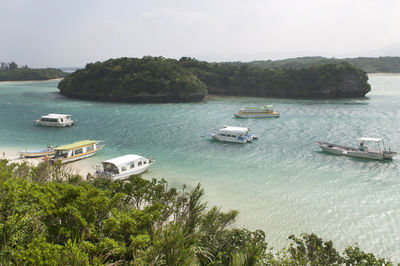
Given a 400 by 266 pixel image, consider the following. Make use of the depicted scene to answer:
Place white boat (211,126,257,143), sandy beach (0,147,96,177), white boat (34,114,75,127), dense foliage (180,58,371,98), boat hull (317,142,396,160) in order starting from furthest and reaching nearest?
dense foliage (180,58,371,98) < white boat (34,114,75,127) < white boat (211,126,257,143) < boat hull (317,142,396,160) < sandy beach (0,147,96,177)

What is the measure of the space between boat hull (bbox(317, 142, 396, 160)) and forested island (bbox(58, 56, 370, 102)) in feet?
163

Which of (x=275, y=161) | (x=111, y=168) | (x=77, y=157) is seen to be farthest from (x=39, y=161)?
(x=275, y=161)

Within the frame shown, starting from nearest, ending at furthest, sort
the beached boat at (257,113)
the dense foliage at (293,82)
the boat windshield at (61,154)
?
the boat windshield at (61,154), the beached boat at (257,113), the dense foliage at (293,82)

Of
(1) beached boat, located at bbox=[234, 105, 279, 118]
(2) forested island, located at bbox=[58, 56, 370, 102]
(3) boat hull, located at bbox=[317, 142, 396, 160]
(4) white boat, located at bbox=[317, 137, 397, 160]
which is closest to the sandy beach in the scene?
(3) boat hull, located at bbox=[317, 142, 396, 160]

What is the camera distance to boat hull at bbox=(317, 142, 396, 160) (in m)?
30.9

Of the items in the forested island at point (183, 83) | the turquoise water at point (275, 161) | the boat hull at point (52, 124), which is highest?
the forested island at point (183, 83)

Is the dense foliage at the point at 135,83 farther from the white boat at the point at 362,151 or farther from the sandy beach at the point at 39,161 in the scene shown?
the white boat at the point at 362,151

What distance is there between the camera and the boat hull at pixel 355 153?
3092cm

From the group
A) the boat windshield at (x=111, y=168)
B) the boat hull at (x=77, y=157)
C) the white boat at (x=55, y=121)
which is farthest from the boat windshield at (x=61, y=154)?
the white boat at (x=55, y=121)

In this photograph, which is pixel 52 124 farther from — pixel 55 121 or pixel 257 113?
pixel 257 113

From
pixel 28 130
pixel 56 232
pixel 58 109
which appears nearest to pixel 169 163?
pixel 56 232

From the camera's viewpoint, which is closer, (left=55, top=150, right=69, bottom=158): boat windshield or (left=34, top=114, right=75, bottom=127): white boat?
(left=55, top=150, right=69, bottom=158): boat windshield

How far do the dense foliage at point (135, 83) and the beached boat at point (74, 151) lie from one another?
1808 inches

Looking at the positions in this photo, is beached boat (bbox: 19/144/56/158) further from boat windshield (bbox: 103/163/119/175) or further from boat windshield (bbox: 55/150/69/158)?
boat windshield (bbox: 103/163/119/175)
